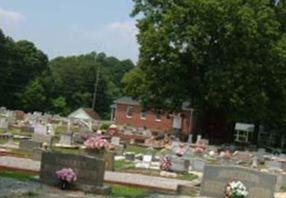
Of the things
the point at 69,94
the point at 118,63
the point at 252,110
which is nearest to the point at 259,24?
the point at 252,110

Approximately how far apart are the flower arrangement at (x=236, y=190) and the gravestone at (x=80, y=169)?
9.44 feet

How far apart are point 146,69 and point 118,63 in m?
132

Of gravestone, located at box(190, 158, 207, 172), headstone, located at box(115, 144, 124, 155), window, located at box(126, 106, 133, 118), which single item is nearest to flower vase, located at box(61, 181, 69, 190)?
gravestone, located at box(190, 158, 207, 172)

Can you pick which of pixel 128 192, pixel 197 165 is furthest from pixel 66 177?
pixel 197 165

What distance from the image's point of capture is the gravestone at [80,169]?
16.7m

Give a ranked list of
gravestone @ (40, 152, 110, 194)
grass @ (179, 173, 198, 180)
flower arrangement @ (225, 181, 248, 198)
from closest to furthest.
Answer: gravestone @ (40, 152, 110, 194), flower arrangement @ (225, 181, 248, 198), grass @ (179, 173, 198, 180)

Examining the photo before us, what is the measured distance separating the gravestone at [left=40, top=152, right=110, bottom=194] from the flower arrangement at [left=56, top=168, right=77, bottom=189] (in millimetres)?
176

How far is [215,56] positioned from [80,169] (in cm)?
3946

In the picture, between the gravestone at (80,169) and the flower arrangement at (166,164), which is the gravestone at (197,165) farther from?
the gravestone at (80,169)

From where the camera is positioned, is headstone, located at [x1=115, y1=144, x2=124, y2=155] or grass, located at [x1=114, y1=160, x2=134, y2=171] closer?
grass, located at [x1=114, y1=160, x2=134, y2=171]

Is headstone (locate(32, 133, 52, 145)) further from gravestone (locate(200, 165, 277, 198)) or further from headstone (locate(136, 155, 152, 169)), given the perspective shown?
gravestone (locate(200, 165, 277, 198))

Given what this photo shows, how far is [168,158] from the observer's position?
91.0 feet

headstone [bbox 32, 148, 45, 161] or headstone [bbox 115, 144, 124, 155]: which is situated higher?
headstone [bbox 115, 144, 124, 155]

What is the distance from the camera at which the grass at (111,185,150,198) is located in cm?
1699
